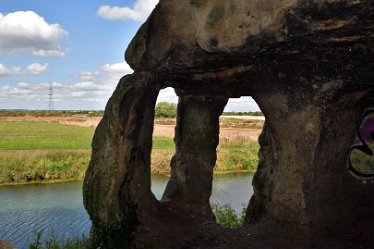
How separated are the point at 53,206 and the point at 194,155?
12.8 metres

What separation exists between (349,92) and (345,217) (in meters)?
2.00

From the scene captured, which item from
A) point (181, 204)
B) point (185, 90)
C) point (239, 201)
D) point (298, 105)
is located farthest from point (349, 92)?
point (239, 201)

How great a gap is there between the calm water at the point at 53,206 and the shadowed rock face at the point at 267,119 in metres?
7.47

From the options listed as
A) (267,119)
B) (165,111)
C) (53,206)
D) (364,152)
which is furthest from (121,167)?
(165,111)

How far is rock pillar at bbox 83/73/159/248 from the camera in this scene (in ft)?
23.9

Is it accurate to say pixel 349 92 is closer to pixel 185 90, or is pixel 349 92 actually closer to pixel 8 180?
pixel 185 90

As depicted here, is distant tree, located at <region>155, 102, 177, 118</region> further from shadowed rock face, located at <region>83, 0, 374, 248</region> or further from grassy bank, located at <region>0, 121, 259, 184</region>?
shadowed rock face, located at <region>83, 0, 374, 248</region>

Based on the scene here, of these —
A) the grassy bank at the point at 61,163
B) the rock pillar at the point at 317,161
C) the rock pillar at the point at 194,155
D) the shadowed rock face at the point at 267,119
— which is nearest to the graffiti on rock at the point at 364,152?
the shadowed rock face at the point at 267,119

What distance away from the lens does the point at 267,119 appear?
7.31m

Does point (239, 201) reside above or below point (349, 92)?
below

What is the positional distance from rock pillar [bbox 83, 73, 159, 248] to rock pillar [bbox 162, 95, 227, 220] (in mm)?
965

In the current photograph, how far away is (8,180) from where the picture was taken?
81.9 feet

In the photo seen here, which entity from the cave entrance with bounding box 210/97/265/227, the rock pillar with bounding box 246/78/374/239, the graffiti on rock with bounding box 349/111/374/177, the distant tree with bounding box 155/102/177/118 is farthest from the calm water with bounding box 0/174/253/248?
the distant tree with bounding box 155/102/177/118

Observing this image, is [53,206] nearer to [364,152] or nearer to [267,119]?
[267,119]
